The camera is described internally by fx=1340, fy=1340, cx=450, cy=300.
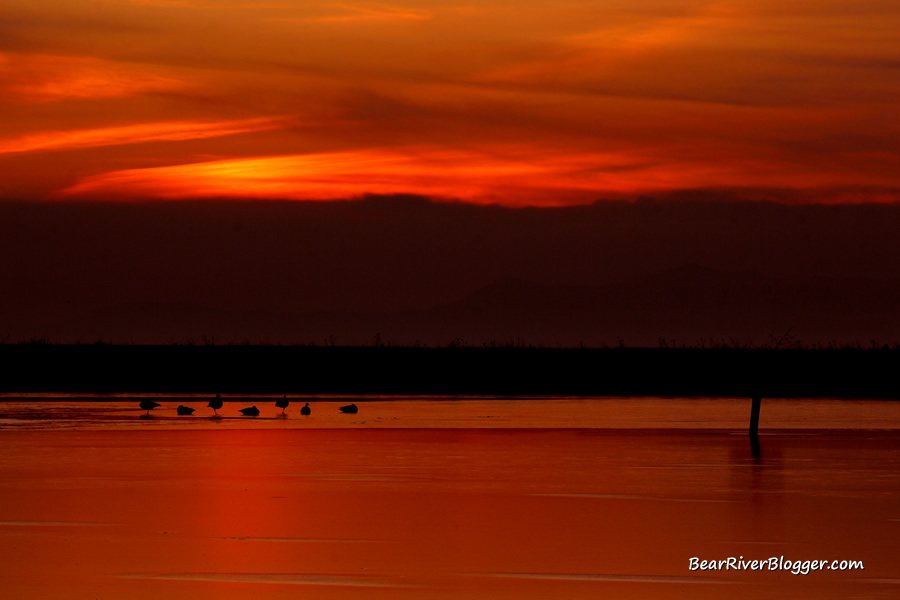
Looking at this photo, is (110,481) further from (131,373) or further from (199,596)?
(131,373)

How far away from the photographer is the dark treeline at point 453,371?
51156mm

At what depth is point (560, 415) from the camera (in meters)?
35.4

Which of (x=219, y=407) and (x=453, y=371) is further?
(x=453, y=371)

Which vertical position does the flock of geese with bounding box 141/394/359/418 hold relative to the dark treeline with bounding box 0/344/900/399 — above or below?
below

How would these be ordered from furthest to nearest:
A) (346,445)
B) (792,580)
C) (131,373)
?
1. (131,373)
2. (346,445)
3. (792,580)

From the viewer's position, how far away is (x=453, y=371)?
203 feet

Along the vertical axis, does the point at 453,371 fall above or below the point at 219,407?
above

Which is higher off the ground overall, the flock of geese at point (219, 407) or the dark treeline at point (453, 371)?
the dark treeline at point (453, 371)

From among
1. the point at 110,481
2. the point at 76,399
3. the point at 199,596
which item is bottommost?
the point at 199,596

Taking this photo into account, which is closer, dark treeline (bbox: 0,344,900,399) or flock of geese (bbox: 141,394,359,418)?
flock of geese (bbox: 141,394,359,418)

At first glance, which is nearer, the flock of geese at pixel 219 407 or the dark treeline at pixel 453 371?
the flock of geese at pixel 219 407

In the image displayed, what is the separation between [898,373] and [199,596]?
5198 cm

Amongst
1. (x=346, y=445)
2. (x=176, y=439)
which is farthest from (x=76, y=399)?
(x=346, y=445)

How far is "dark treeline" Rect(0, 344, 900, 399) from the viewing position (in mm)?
51156
